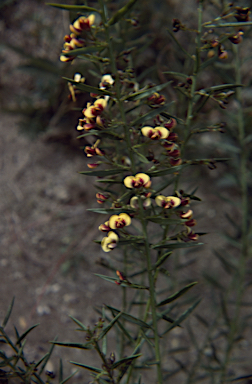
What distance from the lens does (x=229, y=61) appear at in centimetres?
86

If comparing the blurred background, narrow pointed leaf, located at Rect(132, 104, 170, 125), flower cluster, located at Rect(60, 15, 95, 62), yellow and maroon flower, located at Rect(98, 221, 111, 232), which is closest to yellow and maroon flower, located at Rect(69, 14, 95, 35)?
flower cluster, located at Rect(60, 15, 95, 62)

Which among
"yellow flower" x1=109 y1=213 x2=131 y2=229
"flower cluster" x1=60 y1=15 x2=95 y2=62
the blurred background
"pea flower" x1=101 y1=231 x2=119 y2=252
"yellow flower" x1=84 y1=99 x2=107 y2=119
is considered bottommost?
the blurred background

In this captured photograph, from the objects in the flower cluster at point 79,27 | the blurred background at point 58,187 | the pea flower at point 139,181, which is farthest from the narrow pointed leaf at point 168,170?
the blurred background at point 58,187

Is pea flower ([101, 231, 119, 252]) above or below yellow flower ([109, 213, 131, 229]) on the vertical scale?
below

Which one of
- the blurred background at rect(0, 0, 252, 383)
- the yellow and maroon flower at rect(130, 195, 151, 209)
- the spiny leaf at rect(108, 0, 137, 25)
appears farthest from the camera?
the blurred background at rect(0, 0, 252, 383)

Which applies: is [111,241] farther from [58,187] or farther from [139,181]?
[58,187]

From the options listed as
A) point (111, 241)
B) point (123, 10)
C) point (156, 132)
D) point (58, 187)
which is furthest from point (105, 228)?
point (58, 187)

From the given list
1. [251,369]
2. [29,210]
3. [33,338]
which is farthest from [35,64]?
[251,369]

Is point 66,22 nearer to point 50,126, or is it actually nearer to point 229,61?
point 50,126

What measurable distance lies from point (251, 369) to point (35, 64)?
1.40 meters

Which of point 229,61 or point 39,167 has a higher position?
point 229,61

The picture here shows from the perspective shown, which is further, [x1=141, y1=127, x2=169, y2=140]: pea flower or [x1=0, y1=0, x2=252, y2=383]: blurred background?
[x1=0, y1=0, x2=252, y2=383]: blurred background

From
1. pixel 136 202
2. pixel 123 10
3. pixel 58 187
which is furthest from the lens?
pixel 58 187

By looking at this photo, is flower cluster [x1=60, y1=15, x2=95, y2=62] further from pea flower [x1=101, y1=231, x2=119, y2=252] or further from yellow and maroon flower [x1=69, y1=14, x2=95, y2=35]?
pea flower [x1=101, y1=231, x2=119, y2=252]
